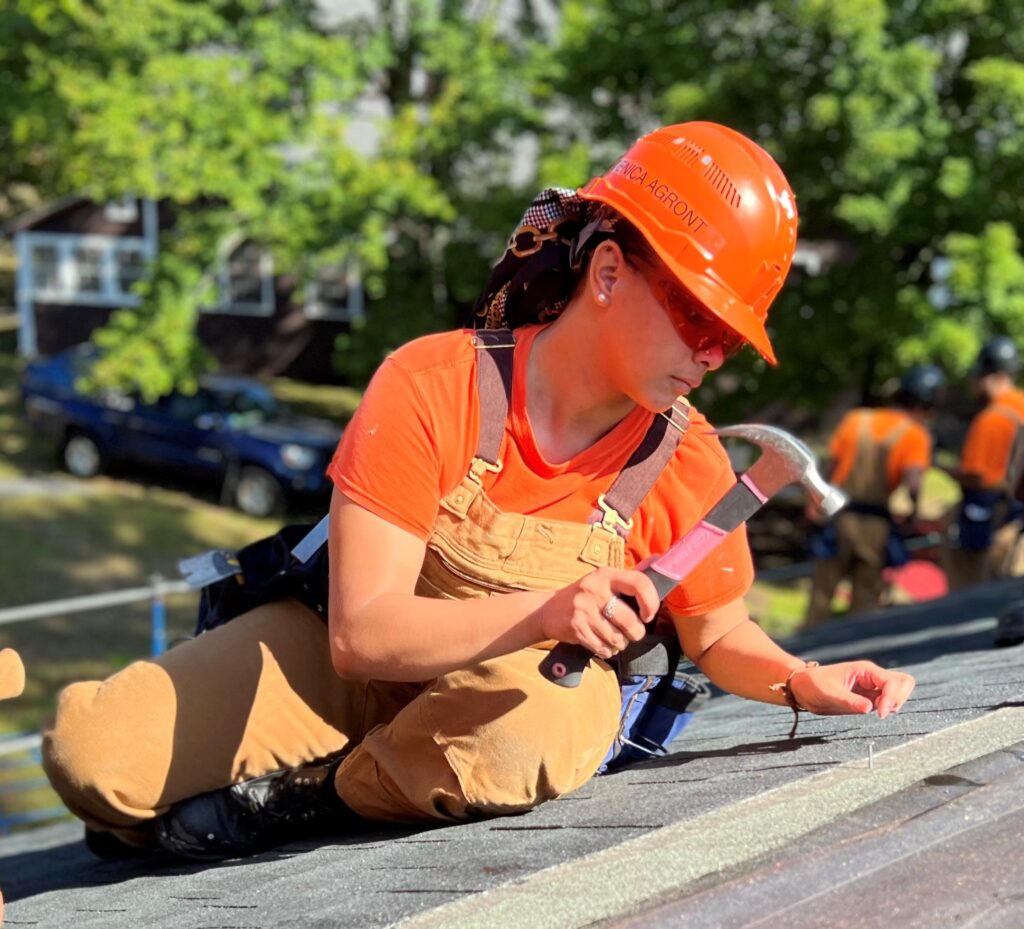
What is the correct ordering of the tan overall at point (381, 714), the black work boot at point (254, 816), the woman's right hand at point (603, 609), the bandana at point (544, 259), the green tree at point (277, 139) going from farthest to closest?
the green tree at point (277, 139)
the black work boot at point (254, 816)
the bandana at point (544, 259)
the tan overall at point (381, 714)
the woman's right hand at point (603, 609)

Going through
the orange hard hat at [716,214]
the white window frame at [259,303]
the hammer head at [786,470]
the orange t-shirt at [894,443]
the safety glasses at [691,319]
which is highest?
the orange hard hat at [716,214]

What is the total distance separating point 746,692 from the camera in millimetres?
2621

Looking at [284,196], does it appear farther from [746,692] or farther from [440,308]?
[746,692]

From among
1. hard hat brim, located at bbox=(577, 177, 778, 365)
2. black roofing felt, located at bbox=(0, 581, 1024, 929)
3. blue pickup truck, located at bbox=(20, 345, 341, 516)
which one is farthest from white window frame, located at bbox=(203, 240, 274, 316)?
hard hat brim, located at bbox=(577, 177, 778, 365)

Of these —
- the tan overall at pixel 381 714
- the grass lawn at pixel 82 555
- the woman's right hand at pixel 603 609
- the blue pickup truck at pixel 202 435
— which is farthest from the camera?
the blue pickup truck at pixel 202 435

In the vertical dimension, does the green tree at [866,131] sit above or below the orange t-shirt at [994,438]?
above

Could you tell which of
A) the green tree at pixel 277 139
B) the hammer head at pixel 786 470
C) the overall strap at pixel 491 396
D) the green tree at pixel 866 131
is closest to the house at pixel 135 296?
the green tree at pixel 277 139

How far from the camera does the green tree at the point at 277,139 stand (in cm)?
1493

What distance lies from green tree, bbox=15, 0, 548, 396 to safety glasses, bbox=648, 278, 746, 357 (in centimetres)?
1270

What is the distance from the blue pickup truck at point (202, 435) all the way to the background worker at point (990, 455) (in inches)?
350

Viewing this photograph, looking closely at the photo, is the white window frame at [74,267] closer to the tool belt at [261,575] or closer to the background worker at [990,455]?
the background worker at [990,455]

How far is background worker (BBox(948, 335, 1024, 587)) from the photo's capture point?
8789mm

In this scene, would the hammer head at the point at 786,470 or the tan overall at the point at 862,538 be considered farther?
the tan overall at the point at 862,538

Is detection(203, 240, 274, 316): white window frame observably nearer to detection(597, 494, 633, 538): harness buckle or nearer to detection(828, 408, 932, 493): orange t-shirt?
detection(828, 408, 932, 493): orange t-shirt
